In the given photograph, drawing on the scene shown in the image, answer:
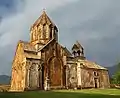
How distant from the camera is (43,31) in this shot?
1777 inches

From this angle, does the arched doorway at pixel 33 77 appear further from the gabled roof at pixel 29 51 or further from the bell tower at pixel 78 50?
the bell tower at pixel 78 50

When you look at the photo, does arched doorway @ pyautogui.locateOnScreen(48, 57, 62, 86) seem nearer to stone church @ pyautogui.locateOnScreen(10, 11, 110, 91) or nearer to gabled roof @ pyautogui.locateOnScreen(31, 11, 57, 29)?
stone church @ pyautogui.locateOnScreen(10, 11, 110, 91)

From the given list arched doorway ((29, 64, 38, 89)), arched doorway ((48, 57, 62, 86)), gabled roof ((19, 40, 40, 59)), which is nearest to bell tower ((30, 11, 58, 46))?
gabled roof ((19, 40, 40, 59))

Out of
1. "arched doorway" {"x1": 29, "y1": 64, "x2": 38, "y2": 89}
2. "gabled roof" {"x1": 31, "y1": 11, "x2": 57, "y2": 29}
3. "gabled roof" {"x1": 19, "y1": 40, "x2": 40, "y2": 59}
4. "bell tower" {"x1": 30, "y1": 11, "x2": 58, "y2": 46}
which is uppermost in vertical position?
"gabled roof" {"x1": 31, "y1": 11, "x2": 57, "y2": 29}

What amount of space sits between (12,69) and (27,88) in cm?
1003

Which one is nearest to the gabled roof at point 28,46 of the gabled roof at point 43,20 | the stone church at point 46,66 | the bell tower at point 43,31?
the stone church at point 46,66

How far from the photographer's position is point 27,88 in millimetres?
37406

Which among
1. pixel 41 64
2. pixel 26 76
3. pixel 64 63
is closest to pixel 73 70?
pixel 64 63

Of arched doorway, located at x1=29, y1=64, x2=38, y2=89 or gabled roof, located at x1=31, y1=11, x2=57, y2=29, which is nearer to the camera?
arched doorway, located at x1=29, y1=64, x2=38, y2=89

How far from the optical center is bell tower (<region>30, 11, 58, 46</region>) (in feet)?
147

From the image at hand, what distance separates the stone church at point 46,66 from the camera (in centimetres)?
3928

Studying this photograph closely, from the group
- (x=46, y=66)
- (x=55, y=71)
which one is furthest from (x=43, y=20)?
(x=55, y=71)

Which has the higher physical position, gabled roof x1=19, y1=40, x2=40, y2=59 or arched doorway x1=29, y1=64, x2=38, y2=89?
gabled roof x1=19, y1=40, x2=40, y2=59

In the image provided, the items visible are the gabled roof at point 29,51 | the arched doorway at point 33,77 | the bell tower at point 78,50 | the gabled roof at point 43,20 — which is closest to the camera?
the arched doorway at point 33,77
